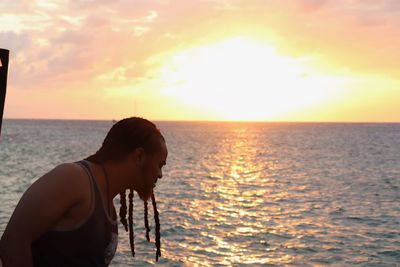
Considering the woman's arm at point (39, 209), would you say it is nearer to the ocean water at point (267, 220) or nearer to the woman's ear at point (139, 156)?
the woman's ear at point (139, 156)

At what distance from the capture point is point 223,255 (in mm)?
18391

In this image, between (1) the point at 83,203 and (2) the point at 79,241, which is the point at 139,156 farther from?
(2) the point at 79,241

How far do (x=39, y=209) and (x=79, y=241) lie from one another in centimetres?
26

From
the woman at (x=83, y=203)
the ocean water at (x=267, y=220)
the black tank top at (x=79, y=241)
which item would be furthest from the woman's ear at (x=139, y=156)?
the ocean water at (x=267, y=220)

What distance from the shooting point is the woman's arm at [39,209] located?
218 cm

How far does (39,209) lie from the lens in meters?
2.18

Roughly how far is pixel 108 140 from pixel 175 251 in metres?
16.7

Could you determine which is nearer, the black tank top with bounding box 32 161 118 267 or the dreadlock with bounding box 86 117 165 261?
the black tank top with bounding box 32 161 118 267

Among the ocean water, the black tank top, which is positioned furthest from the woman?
the ocean water

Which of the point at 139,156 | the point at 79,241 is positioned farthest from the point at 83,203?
the point at 139,156

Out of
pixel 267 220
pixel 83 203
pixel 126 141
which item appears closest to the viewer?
pixel 83 203

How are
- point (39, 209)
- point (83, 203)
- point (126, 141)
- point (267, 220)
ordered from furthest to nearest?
1. point (267, 220)
2. point (126, 141)
3. point (83, 203)
4. point (39, 209)

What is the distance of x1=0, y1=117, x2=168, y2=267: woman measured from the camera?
220 centimetres

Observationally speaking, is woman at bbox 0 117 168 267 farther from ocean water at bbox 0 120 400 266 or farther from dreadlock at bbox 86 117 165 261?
ocean water at bbox 0 120 400 266
